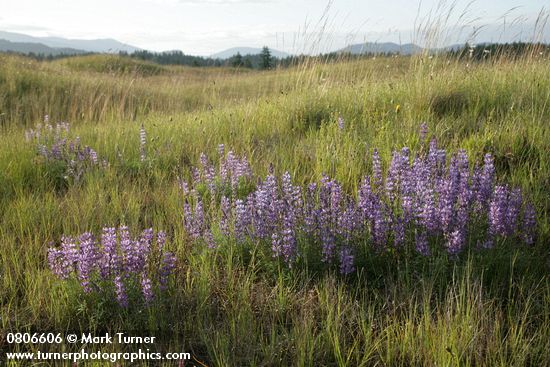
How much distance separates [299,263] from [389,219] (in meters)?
0.65

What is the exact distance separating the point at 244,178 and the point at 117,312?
1.71 metres

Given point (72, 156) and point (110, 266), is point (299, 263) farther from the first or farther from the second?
point (72, 156)

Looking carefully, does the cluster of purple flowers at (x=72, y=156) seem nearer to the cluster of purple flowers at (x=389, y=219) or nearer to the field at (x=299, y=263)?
the field at (x=299, y=263)

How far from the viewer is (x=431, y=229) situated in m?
2.76

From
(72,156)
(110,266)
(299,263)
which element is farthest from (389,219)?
(72,156)

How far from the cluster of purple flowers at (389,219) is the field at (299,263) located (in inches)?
2.9

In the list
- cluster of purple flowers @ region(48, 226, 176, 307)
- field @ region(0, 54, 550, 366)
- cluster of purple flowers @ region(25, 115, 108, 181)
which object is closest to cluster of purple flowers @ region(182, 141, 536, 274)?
field @ region(0, 54, 550, 366)

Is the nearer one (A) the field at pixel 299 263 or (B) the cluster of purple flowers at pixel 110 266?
(A) the field at pixel 299 263

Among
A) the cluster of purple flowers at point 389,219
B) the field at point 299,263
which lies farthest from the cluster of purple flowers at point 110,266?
the cluster of purple flowers at point 389,219

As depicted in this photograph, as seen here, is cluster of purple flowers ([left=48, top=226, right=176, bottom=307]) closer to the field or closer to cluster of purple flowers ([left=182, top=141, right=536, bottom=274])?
the field

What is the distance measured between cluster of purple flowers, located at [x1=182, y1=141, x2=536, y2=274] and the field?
7 centimetres

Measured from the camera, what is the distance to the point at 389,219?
284 cm

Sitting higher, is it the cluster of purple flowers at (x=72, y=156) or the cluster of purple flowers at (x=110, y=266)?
the cluster of purple flowers at (x=72, y=156)

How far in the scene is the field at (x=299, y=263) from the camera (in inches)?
84.0
